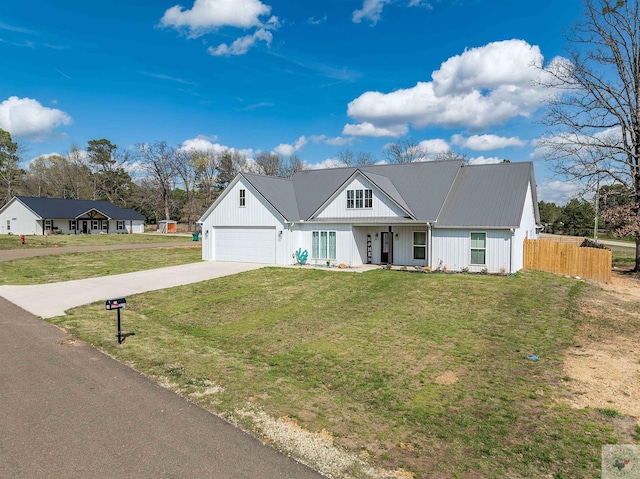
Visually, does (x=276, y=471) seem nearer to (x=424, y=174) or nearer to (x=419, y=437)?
(x=419, y=437)

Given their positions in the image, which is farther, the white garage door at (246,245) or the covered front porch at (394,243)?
the white garage door at (246,245)

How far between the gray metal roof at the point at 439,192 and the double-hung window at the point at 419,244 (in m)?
1.48

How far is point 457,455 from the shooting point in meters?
5.09

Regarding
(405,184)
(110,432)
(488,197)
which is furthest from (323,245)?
(110,432)

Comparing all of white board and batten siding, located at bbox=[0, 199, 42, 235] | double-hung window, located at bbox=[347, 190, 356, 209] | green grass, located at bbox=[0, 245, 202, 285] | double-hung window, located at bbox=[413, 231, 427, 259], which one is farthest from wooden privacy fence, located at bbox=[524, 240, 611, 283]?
white board and batten siding, located at bbox=[0, 199, 42, 235]

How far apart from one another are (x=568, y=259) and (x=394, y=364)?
16.6m

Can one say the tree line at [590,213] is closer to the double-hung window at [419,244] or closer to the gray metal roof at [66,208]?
the double-hung window at [419,244]

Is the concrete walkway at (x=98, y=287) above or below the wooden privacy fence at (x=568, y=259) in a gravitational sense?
below

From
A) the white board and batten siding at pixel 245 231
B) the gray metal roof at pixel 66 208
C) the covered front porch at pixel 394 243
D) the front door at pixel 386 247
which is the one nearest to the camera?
the covered front porch at pixel 394 243

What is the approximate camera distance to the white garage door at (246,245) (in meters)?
24.0

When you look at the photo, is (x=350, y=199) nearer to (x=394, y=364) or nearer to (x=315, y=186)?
(x=315, y=186)

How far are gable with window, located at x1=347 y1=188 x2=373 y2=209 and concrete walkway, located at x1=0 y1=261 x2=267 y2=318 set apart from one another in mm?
6297

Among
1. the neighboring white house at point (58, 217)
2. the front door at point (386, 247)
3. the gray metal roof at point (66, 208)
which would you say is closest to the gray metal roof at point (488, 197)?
the front door at point (386, 247)

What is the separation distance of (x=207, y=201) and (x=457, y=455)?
239ft
